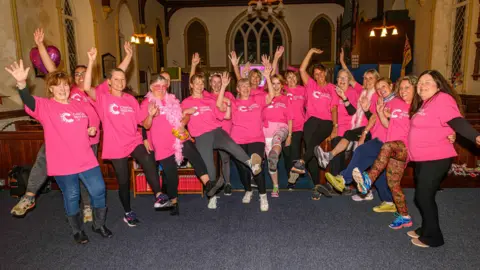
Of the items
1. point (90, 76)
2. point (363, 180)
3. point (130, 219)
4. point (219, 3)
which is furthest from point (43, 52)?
point (219, 3)

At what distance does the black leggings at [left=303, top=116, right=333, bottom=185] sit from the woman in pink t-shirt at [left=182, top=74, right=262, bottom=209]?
824 millimetres

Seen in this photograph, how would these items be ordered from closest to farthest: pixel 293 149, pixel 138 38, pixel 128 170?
1. pixel 128 170
2. pixel 293 149
3. pixel 138 38

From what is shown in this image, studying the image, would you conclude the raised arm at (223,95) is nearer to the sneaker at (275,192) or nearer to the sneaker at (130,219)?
the sneaker at (275,192)

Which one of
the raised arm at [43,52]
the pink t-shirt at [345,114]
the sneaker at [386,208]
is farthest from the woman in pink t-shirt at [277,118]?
the raised arm at [43,52]

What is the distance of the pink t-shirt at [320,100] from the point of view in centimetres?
448

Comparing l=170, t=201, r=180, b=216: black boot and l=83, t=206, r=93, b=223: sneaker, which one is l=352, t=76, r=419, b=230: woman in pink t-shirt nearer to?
l=170, t=201, r=180, b=216: black boot

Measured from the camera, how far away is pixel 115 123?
3477 mm

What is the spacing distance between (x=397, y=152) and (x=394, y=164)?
0.14 meters

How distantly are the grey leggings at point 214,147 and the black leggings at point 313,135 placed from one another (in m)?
0.94

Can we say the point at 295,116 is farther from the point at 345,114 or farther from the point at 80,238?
the point at 80,238

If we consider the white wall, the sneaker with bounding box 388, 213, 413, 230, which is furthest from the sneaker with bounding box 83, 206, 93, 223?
the white wall

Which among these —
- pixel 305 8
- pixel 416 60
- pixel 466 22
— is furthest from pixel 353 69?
pixel 305 8

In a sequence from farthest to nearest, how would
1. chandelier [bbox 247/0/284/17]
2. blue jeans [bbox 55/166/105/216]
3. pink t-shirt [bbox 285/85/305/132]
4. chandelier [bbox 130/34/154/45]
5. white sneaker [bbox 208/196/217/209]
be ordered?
chandelier [bbox 130/34/154/45] → chandelier [bbox 247/0/284/17] → pink t-shirt [bbox 285/85/305/132] → white sneaker [bbox 208/196/217/209] → blue jeans [bbox 55/166/105/216]

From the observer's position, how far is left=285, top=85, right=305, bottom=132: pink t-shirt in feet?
15.3
